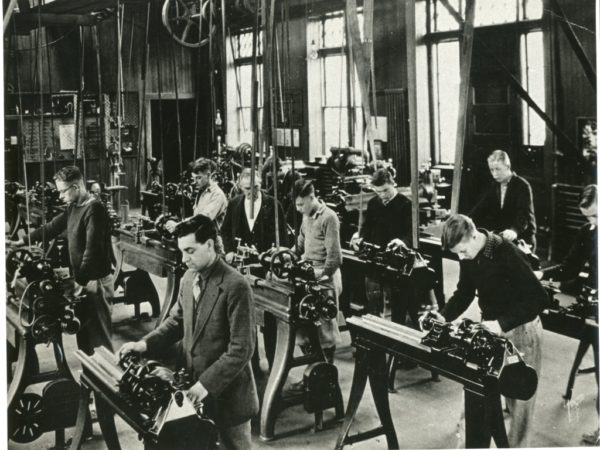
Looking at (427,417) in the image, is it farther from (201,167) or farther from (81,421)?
(201,167)

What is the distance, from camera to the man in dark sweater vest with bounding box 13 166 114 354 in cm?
466

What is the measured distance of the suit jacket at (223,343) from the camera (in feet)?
9.29

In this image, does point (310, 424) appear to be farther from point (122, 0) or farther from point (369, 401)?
point (122, 0)

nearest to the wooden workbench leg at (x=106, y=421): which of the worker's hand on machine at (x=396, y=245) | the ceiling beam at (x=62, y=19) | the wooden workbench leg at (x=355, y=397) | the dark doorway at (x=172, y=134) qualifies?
the wooden workbench leg at (x=355, y=397)

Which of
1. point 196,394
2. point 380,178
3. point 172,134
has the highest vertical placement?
point 172,134

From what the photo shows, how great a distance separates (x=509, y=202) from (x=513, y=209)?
6 cm

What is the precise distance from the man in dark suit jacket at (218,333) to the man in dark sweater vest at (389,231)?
2191mm

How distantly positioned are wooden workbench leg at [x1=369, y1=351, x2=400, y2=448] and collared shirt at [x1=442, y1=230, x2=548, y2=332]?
0.60m

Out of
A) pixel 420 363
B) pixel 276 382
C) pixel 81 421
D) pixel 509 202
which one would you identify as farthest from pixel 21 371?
pixel 509 202

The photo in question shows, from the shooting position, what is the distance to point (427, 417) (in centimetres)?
441

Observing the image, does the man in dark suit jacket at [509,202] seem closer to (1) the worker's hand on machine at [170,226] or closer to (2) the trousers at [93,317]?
(1) the worker's hand on machine at [170,226]

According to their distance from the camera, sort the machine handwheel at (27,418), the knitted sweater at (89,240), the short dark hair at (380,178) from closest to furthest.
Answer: the machine handwheel at (27,418) < the knitted sweater at (89,240) < the short dark hair at (380,178)

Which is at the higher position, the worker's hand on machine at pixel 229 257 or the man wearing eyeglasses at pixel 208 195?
the man wearing eyeglasses at pixel 208 195

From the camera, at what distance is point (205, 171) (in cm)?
636
